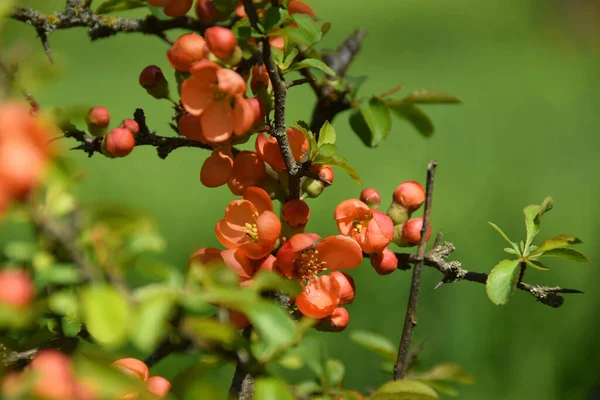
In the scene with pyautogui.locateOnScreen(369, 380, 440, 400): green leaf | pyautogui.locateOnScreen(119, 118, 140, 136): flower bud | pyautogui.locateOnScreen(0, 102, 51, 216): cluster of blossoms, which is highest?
pyautogui.locateOnScreen(0, 102, 51, 216): cluster of blossoms

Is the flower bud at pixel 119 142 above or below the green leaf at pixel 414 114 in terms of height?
above

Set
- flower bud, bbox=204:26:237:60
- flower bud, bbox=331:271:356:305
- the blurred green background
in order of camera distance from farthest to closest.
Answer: the blurred green background
flower bud, bbox=331:271:356:305
flower bud, bbox=204:26:237:60

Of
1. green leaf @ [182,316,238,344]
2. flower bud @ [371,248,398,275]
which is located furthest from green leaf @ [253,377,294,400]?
flower bud @ [371,248,398,275]

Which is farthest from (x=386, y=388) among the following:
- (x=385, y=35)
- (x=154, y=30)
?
(x=385, y=35)

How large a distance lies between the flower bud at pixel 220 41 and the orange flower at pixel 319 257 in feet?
0.49

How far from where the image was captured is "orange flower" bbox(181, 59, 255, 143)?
491 mm

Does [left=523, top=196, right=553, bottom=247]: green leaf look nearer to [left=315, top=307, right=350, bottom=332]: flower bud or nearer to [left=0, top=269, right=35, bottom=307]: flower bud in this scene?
[left=315, top=307, right=350, bottom=332]: flower bud

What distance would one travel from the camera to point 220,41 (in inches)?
18.0

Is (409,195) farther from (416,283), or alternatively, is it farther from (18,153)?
(18,153)

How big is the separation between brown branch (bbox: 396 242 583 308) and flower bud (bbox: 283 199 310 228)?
0.34 ft

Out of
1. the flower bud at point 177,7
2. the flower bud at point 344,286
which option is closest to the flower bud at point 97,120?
the flower bud at point 177,7

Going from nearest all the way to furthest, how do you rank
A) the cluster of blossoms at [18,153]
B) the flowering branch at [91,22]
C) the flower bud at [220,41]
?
the cluster of blossoms at [18,153], the flower bud at [220,41], the flowering branch at [91,22]

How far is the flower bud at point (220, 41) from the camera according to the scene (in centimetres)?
45

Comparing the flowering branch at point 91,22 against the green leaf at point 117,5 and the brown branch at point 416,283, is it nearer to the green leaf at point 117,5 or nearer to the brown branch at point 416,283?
the green leaf at point 117,5
